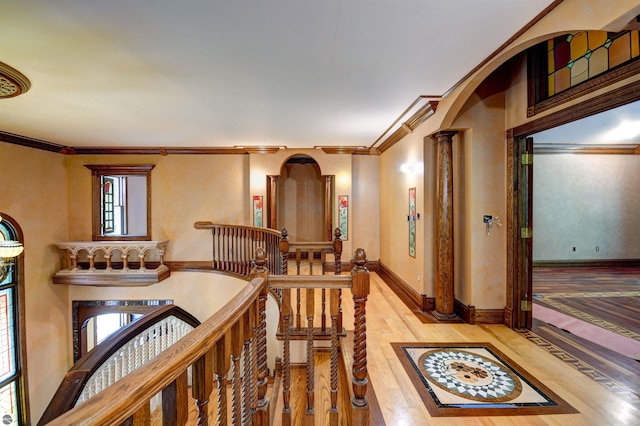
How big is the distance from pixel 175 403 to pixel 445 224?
351 centimetres

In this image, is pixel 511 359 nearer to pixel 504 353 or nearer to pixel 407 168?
pixel 504 353

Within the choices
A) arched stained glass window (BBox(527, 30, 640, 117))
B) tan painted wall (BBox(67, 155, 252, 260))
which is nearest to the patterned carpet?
arched stained glass window (BBox(527, 30, 640, 117))

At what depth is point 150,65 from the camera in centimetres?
267

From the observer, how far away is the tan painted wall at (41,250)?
530 centimetres

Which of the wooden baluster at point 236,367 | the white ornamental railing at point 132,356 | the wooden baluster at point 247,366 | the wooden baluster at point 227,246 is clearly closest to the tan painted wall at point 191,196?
the wooden baluster at point 227,246

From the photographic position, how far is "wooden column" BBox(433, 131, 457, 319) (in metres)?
3.71

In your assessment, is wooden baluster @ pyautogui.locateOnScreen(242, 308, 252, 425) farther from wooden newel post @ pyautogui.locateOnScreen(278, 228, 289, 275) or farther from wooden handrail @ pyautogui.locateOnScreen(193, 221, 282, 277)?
wooden handrail @ pyautogui.locateOnScreen(193, 221, 282, 277)

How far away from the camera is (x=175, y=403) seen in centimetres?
88

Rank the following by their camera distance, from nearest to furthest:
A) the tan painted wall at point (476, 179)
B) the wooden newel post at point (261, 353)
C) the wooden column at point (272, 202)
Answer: the wooden newel post at point (261, 353), the tan painted wall at point (476, 179), the wooden column at point (272, 202)

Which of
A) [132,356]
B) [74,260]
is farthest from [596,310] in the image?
[74,260]

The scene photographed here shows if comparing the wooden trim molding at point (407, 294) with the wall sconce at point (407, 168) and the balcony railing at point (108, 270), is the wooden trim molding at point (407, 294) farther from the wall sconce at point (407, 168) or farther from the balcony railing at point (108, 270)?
the balcony railing at point (108, 270)

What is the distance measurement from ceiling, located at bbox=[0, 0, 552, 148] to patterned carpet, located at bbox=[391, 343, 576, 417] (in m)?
2.69

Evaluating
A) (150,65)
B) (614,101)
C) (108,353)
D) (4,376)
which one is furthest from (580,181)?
(4,376)

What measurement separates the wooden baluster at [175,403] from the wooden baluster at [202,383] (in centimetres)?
9
